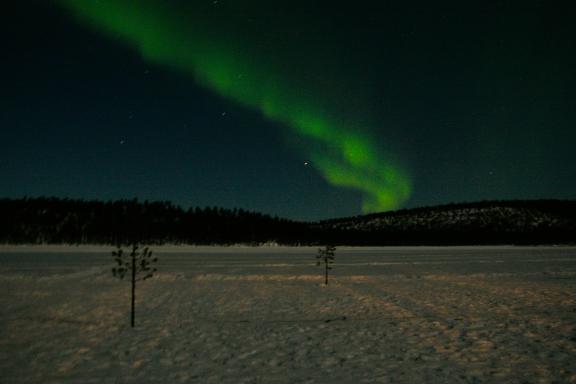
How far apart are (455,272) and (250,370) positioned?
17.0 meters

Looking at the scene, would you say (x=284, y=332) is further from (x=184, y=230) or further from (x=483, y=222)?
(x=483, y=222)

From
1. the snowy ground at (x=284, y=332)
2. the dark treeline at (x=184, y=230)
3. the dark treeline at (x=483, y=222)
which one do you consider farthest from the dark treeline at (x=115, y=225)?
the snowy ground at (x=284, y=332)

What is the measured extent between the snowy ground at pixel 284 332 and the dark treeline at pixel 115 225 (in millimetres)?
25494

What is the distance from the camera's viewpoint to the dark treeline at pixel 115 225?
4100 centimetres

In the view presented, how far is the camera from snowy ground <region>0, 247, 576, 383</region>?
6.36 m

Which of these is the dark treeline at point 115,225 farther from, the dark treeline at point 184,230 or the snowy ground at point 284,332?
the snowy ground at point 284,332

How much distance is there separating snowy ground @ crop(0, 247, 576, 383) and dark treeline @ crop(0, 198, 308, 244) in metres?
25.5

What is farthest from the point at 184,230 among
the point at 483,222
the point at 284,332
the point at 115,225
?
the point at 483,222

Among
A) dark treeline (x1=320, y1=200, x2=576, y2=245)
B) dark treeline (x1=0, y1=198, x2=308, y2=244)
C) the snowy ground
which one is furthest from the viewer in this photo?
dark treeline (x1=320, y1=200, x2=576, y2=245)

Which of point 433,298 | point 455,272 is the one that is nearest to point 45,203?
point 455,272

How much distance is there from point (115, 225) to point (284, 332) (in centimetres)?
3890

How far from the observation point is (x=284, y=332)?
8.81 meters

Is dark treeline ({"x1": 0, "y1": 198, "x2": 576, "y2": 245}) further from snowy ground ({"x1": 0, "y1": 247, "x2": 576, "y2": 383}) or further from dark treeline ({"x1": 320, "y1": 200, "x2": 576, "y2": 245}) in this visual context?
snowy ground ({"x1": 0, "y1": 247, "x2": 576, "y2": 383})

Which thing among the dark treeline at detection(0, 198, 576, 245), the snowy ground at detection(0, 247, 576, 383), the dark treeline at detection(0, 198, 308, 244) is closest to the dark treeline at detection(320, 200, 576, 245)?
the dark treeline at detection(0, 198, 576, 245)
